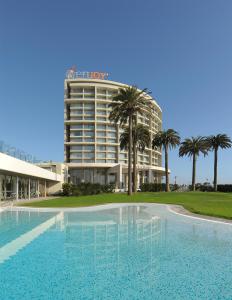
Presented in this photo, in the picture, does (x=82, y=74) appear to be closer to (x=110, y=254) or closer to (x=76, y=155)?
(x=76, y=155)

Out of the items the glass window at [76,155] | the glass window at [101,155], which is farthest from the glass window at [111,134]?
the glass window at [76,155]

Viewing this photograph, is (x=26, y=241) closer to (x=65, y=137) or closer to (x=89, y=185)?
(x=89, y=185)

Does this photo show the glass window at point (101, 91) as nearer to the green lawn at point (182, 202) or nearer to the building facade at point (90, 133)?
the building facade at point (90, 133)

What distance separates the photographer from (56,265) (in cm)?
838

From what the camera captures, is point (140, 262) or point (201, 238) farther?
point (201, 238)

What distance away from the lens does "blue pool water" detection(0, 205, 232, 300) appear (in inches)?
250

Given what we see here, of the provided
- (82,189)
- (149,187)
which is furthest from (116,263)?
(149,187)

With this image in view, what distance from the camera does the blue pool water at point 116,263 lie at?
20.8ft

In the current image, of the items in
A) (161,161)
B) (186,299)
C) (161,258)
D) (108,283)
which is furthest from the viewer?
(161,161)

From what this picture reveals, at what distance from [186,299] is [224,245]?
5.67 metres

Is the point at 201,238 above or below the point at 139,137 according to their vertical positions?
below

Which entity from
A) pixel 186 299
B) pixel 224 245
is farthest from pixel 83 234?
pixel 186 299

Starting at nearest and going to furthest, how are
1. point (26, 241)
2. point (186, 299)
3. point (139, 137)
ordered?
point (186, 299)
point (26, 241)
point (139, 137)

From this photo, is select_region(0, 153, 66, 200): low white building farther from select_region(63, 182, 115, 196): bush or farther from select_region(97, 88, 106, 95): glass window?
select_region(97, 88, 106, 95): glass window
